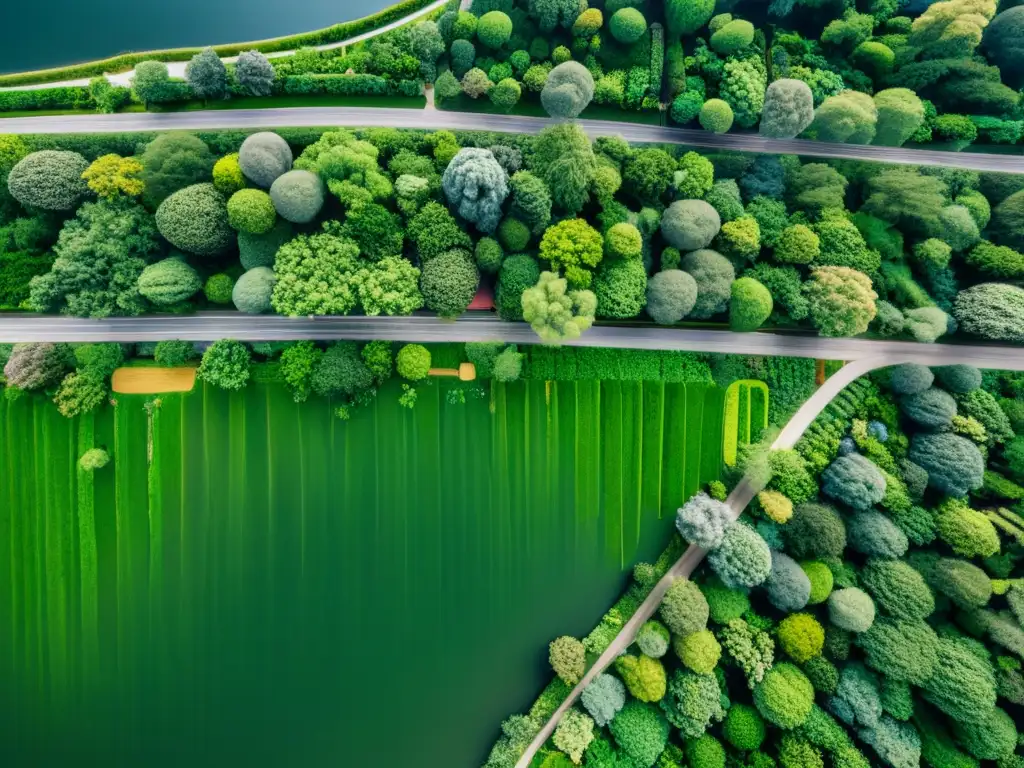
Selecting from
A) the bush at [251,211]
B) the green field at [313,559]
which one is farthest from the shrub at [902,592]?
the bush at [251,211]

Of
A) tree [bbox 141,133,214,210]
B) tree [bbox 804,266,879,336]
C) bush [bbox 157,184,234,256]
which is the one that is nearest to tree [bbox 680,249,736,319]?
tree [bbox 804,266,879,336]

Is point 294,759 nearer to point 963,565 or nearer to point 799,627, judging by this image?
point 799,627

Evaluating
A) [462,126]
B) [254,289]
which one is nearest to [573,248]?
[462,126]

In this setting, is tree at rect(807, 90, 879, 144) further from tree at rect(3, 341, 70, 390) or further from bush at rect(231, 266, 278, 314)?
tree at rect(3, 341, 70, 390)

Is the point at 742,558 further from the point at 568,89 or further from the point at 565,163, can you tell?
the point at 568,89

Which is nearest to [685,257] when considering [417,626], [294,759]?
[417,626]

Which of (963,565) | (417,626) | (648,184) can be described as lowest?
(417,626)
